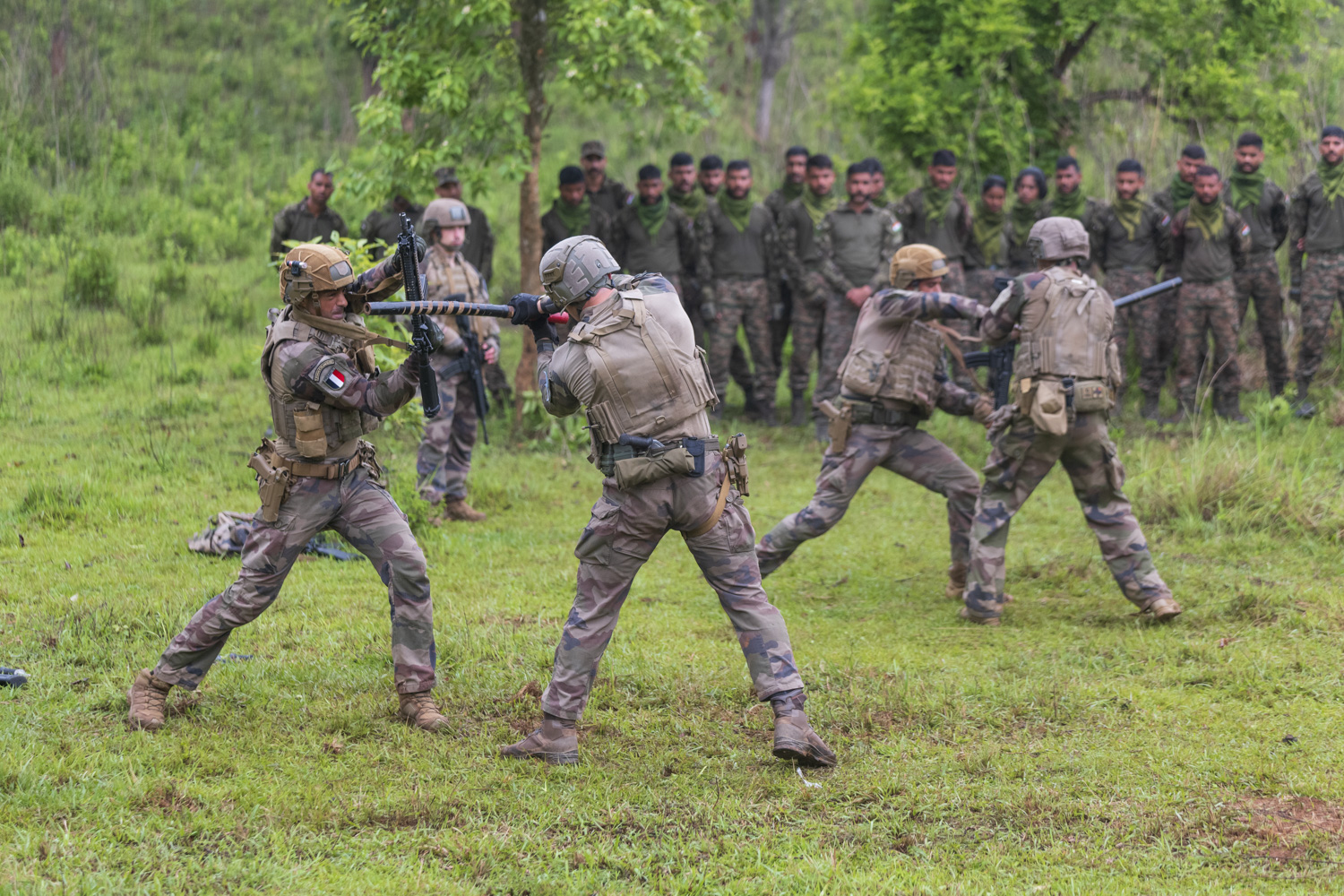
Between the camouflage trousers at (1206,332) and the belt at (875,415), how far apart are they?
198 inches

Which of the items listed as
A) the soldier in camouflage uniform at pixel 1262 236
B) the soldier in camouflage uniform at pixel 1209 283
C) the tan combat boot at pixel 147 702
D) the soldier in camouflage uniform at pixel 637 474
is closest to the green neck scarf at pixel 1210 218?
the soldier in camouflage uniform at pixel 1209 283

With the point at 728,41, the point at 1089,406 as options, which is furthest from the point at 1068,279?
the point at 728,41

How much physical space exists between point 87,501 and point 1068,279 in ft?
19.7

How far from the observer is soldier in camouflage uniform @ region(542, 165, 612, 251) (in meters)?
11.1

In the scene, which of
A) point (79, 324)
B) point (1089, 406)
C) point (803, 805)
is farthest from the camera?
point (79, 324)

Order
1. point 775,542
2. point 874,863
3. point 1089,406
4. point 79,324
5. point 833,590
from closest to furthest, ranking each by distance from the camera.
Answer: point 874,863 → point 1089,406 → point 775,542 → point 833,590 → point 79,324

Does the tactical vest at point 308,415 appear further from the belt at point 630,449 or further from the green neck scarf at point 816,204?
the green neck scarf at point 816,204

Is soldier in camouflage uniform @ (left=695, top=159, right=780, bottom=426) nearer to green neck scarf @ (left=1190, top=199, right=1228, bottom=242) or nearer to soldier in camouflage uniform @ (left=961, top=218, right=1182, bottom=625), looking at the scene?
green neck scarf @ (left=1190, top=199, right=1228, bottom=242)

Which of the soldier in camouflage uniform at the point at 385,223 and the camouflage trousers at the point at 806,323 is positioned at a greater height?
the soldier in camouflage uniform at the point at 385,223

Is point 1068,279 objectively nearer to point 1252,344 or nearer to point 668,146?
point 1252,344

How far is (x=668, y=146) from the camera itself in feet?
59.2

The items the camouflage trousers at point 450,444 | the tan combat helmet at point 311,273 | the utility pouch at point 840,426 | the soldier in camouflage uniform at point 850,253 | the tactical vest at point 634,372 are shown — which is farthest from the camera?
the soldier in camouflage uniform at point 850,253

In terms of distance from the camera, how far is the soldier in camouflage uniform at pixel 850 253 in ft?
35.9

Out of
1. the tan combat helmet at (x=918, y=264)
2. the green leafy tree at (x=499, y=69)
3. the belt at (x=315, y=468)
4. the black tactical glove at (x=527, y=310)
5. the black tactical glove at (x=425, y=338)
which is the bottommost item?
the belt at (x=315, y=468)
